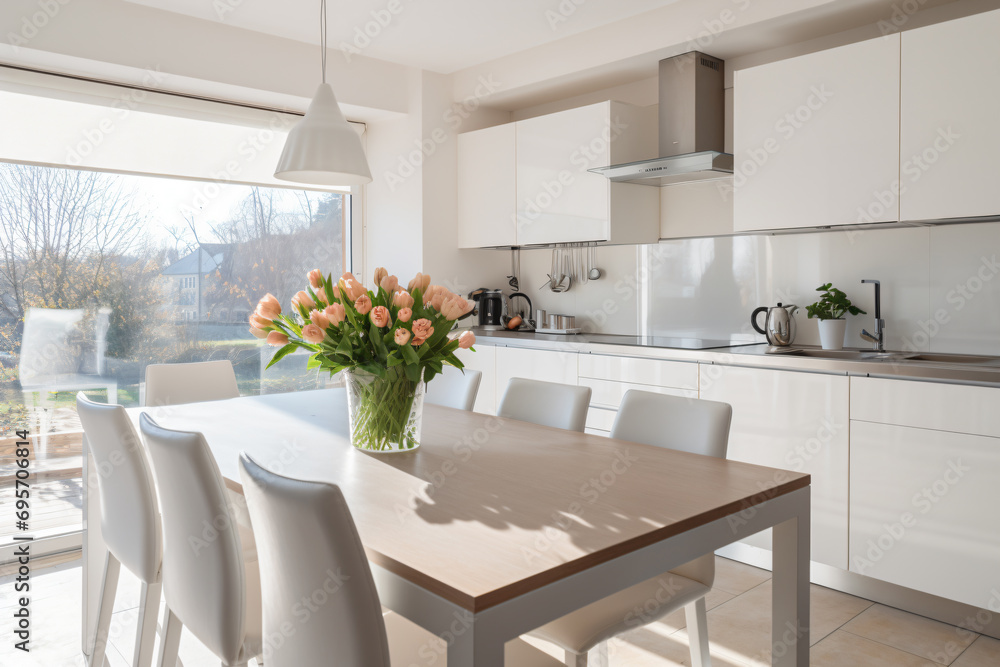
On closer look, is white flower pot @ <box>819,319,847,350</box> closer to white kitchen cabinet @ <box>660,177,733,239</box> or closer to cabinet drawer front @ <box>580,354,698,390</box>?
cabinet drawer front @ <box>580,354,698,390</box>

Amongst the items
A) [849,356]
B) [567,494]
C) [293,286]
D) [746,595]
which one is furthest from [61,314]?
[849,356]

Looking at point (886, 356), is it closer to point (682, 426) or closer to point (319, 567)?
point (682, 426)

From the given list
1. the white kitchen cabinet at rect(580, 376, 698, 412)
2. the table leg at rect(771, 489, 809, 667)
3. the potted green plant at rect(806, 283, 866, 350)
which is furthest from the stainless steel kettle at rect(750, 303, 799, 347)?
the table leg at rect(771, 489, 809, 667)

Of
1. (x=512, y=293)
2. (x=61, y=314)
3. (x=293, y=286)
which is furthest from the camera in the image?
(x=512, y=293)

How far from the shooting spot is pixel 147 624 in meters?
1.87

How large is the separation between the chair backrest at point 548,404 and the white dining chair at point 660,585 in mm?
162

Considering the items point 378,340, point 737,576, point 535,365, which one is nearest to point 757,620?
point 737,576

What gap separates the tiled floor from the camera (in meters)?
2.35

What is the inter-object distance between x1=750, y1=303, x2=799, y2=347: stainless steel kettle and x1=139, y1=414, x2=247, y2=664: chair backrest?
2.54 m

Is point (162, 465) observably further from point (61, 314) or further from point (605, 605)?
point (61, 314)

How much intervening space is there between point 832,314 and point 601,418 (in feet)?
3.79

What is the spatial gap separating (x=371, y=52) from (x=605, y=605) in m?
3.46

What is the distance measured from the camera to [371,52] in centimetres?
410

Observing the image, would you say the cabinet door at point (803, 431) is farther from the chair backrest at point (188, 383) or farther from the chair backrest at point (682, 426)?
the chair backrest at point (188, 383)
